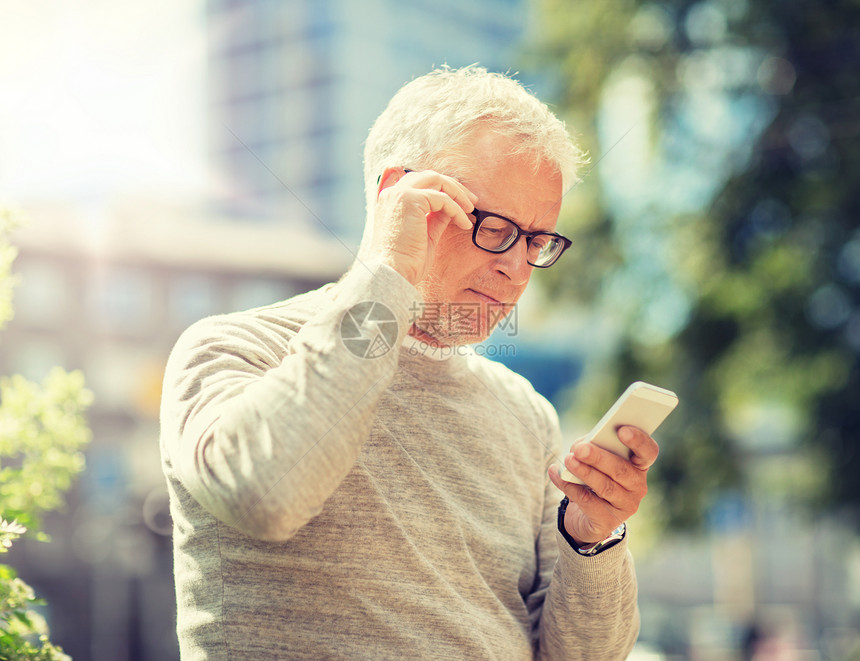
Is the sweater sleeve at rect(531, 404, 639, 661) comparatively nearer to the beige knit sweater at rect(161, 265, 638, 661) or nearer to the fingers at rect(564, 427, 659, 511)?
the beige knit sweater at rect(161, 265, 638, 661)

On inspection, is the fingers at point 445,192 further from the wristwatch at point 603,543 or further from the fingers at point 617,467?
the wristwatch at point 603,543

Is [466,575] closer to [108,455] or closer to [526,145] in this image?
[526,145]

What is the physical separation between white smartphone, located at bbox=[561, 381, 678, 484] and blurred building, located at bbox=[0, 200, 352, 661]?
878 inches

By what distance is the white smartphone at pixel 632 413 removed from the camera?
1558 millimetres

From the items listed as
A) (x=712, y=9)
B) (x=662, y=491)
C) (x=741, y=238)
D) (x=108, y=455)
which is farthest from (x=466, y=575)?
(x=108, y=455)

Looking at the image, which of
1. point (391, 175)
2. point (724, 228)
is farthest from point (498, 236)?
point (724, 228)

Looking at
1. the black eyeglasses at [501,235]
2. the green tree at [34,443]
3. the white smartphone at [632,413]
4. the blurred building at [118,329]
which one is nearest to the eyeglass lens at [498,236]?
the black eyeglasses at [501,235]

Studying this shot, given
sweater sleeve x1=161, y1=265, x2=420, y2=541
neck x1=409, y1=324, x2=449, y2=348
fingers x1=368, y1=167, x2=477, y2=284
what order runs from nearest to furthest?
sweater sleeve x1=161, y1=265, x2=420, y2=541 < fingers x1=368, y1=167, x2=477, y2=284 < neck x1=409, y1=324, x2=449, y2=348

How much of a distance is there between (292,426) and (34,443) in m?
0.94

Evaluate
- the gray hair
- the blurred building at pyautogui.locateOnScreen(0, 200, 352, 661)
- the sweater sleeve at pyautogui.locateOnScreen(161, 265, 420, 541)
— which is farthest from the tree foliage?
the blurred building at pyautogui.locateOnScreen(0, 200, 352, 661)

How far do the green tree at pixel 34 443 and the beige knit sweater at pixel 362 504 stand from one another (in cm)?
39

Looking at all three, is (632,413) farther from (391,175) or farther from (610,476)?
(391,175)

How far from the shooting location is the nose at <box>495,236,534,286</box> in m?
1.85

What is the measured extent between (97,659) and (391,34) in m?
48.2
